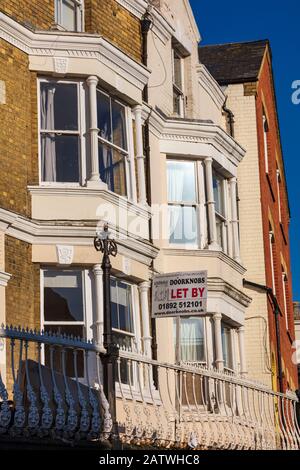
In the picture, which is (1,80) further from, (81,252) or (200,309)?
(200,309)

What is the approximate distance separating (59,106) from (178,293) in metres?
3.78

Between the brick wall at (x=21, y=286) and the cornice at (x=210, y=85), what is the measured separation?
8295 mm

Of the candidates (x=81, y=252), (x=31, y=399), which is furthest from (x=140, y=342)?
(x=31, y=399)

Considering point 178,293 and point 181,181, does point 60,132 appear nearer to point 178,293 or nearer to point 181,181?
point 178,293

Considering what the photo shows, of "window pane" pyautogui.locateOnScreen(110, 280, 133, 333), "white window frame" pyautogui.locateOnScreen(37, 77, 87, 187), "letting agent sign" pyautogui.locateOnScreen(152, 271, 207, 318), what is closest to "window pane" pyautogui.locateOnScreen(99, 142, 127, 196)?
"white window frame" pyautogui.locateOnScreen(37, 77, 87, 187)

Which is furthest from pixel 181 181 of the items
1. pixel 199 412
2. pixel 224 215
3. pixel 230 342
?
pixel 199 412

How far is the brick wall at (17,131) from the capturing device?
56.1 ft

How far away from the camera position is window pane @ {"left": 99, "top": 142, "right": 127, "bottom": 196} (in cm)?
1888

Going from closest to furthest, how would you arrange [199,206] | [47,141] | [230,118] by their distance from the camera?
[47,141] < [199,206] < [230,118]

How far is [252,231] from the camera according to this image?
1077 inches

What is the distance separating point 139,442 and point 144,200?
22.1 ft

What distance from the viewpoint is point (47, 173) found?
18078mm

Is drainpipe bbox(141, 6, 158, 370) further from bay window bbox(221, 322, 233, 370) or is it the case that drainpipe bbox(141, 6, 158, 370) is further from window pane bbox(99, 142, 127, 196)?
bay window bbox(221, 322, 233, 370)

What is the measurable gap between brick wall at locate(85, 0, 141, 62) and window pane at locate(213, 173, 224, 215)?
3296 millimetres
